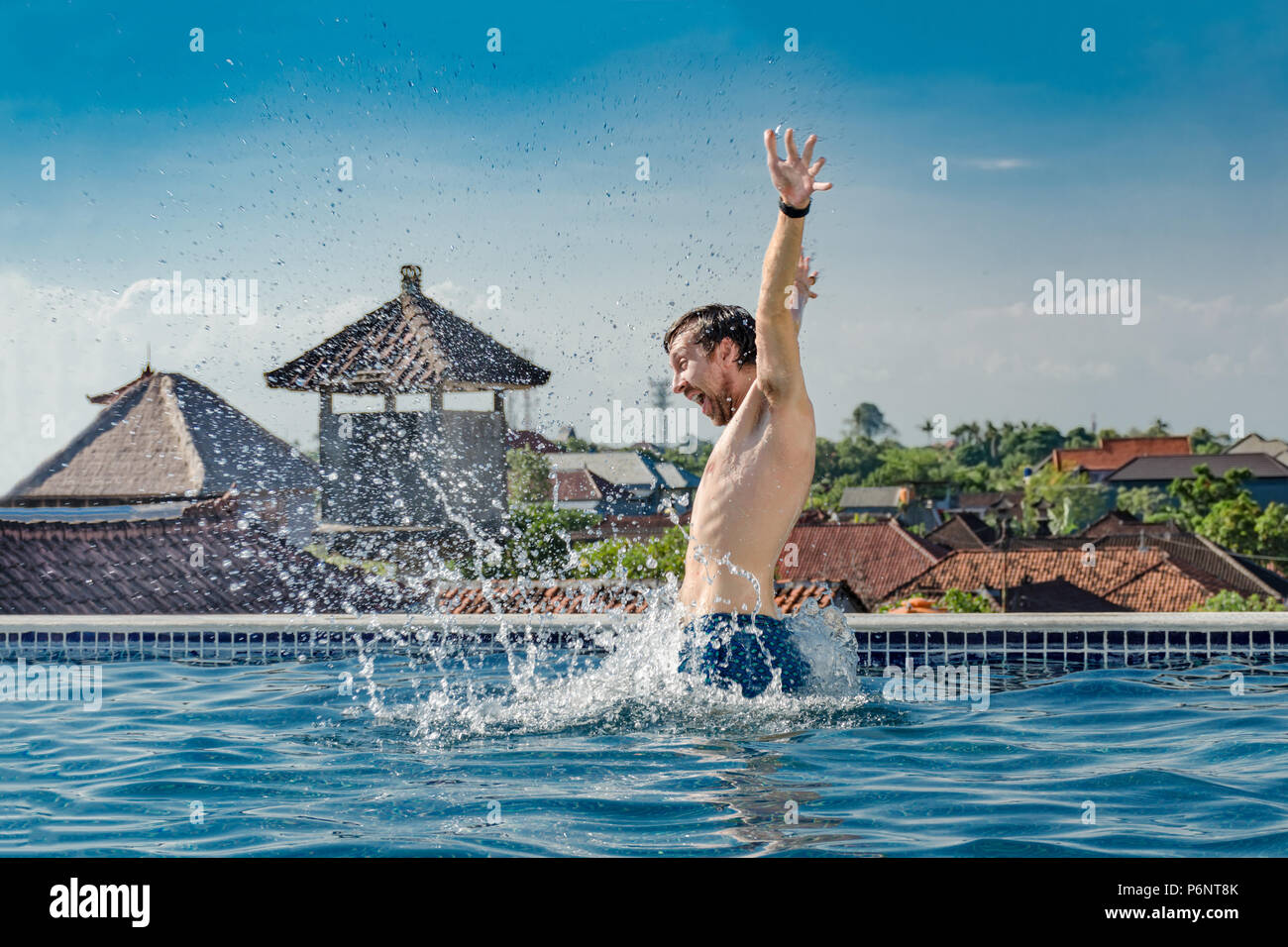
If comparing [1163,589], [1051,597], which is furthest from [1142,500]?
[1163,589]

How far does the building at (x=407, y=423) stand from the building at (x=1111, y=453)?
86.5m

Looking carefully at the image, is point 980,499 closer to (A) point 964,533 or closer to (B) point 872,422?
(A) point 964,533

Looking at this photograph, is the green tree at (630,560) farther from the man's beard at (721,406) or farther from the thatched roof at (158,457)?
the man's beard at (721,406)

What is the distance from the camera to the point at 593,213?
5391 mm

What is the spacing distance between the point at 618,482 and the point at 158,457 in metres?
32.7

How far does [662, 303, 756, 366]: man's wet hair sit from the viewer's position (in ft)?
13.9

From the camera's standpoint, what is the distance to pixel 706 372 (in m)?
4.30

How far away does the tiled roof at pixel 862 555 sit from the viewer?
44562 millimetres

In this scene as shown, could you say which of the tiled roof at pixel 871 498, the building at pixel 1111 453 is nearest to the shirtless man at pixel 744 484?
the tiled roof at pixel 871 498

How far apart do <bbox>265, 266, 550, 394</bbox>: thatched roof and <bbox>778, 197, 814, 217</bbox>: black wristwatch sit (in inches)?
609

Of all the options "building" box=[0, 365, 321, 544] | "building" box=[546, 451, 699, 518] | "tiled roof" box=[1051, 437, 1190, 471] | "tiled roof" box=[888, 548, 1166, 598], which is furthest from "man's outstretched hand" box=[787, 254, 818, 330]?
"tiled roof" box=[1051, 437, 1190, 471]

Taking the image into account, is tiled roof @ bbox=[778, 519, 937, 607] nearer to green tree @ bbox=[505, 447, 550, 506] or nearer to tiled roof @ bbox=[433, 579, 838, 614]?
green tree @ bbox=[505, 447, 550, 506]
